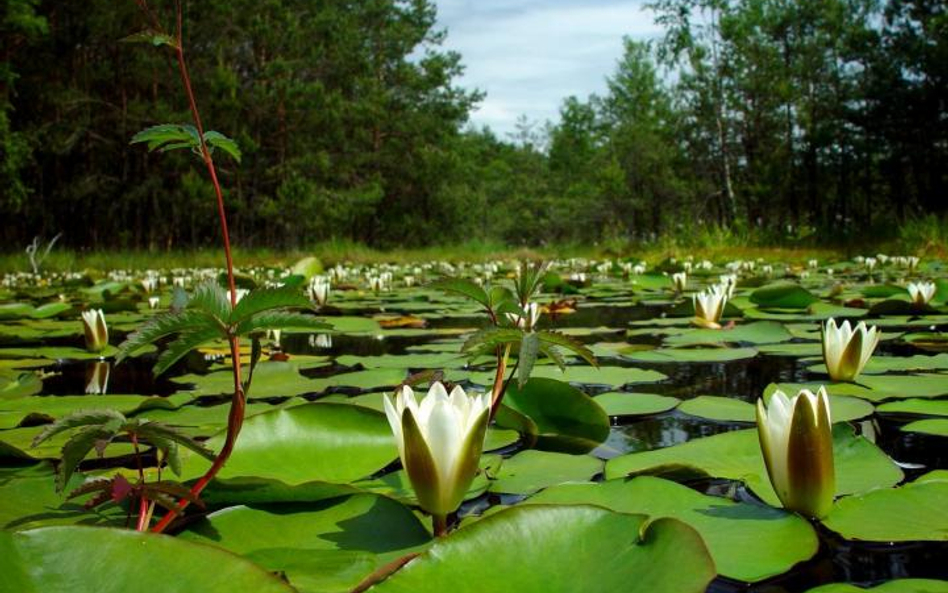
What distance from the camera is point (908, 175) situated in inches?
957

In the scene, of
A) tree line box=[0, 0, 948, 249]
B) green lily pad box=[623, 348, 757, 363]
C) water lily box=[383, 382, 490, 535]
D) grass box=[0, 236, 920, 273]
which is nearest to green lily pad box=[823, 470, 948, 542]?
water lily box=[383, 382, 490, 535]

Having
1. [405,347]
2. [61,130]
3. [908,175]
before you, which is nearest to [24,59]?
[61,130]

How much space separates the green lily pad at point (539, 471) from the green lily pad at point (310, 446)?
0.17 m

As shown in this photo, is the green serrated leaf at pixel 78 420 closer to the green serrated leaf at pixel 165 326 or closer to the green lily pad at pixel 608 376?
the green serrated leaf at pixel 165 326

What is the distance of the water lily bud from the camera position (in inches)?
84.9

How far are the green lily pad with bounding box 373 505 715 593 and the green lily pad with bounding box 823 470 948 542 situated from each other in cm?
29

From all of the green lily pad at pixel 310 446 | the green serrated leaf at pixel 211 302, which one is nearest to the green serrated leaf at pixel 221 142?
the green serrated leaf at pixel 211 302

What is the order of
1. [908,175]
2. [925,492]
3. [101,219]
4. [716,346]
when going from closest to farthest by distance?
[925,492]
[716,346]
[101,219]
[908,175]

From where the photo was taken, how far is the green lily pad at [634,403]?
4.33ft

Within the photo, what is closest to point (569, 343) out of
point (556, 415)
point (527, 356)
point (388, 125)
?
point (527, 356)

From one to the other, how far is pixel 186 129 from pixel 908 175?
28642 millimetres

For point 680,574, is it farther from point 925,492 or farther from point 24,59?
point 24,59

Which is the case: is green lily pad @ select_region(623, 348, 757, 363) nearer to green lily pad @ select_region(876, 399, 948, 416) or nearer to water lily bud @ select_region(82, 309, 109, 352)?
green lily pad @ select_region(876, 399, 948, 416)

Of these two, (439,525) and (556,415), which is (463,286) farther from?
(556,415)
